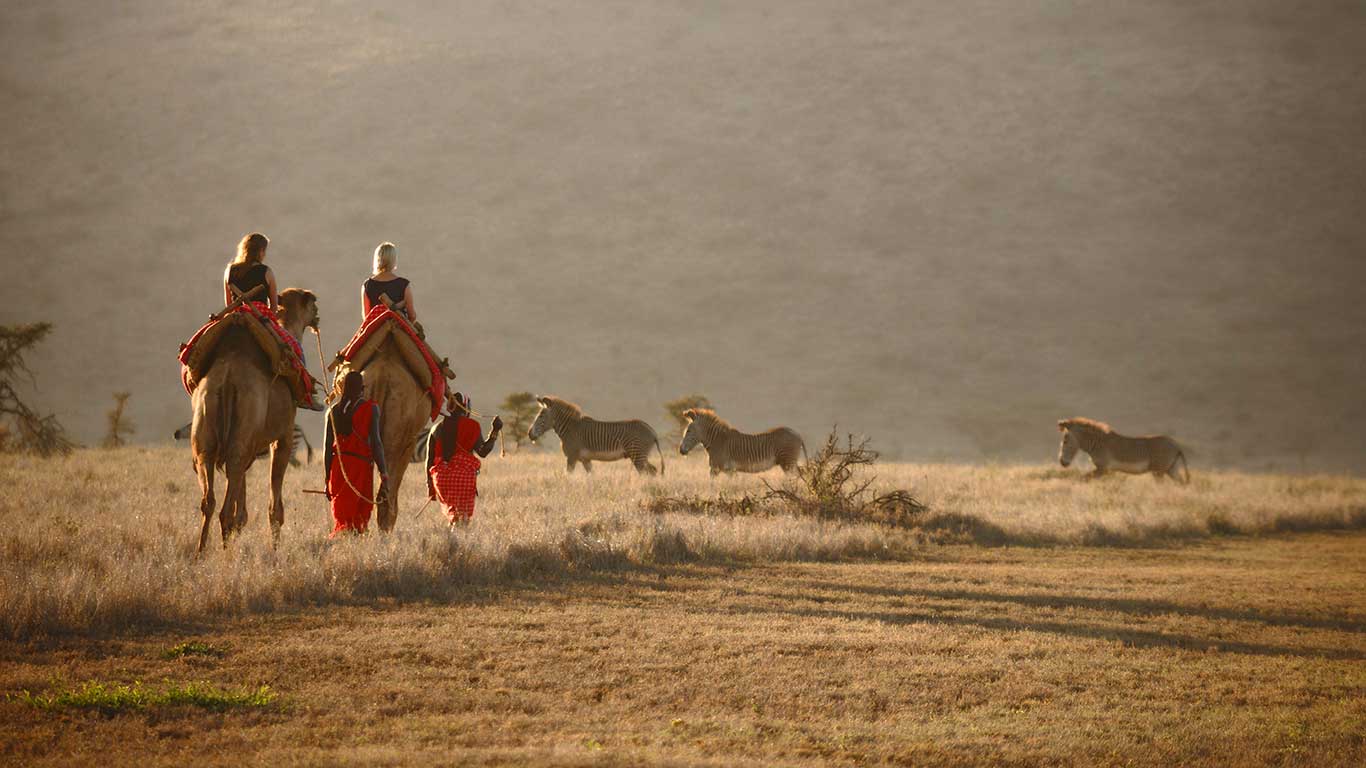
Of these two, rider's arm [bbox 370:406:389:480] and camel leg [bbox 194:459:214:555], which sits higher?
rider's arm [bbox 370:406:389:480]

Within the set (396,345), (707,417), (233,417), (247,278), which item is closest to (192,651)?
(233,417)

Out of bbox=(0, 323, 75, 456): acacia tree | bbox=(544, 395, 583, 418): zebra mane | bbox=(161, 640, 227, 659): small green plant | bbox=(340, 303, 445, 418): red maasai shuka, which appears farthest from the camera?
bbox=(0, 323, 75, 456): acacia tree

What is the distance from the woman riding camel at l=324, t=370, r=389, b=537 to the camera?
1037 centimetres

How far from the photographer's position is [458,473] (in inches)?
476

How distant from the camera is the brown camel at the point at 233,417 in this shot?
31.1ft

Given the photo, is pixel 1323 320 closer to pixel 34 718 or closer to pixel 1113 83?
pixel 1113 83

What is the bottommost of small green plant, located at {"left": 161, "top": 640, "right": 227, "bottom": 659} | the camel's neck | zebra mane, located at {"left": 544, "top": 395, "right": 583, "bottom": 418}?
small green plant, located at {"left": 161, "top": 640, "right": 227, "bottom": 659}

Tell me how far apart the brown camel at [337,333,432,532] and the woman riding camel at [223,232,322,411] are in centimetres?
55

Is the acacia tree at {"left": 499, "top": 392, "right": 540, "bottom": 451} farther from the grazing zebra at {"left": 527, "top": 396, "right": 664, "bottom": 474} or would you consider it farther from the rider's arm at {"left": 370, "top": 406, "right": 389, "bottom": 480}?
the rider's arm at {"left": 370, "top": 406, "right": 389, "bottom": 480}

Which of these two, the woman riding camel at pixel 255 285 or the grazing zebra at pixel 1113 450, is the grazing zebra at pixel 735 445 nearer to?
the grazing zebra at pixel 1113 450

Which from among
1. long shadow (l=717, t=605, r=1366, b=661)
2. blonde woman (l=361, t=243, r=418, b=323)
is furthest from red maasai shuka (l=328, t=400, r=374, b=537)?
long shadow (l=717, t=605, r=1366, b=661)

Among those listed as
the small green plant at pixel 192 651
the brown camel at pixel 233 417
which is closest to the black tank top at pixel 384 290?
the brown camel at pixel 233 417

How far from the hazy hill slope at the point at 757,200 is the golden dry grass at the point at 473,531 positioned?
33.2 metres

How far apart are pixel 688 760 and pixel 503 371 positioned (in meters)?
56.7
